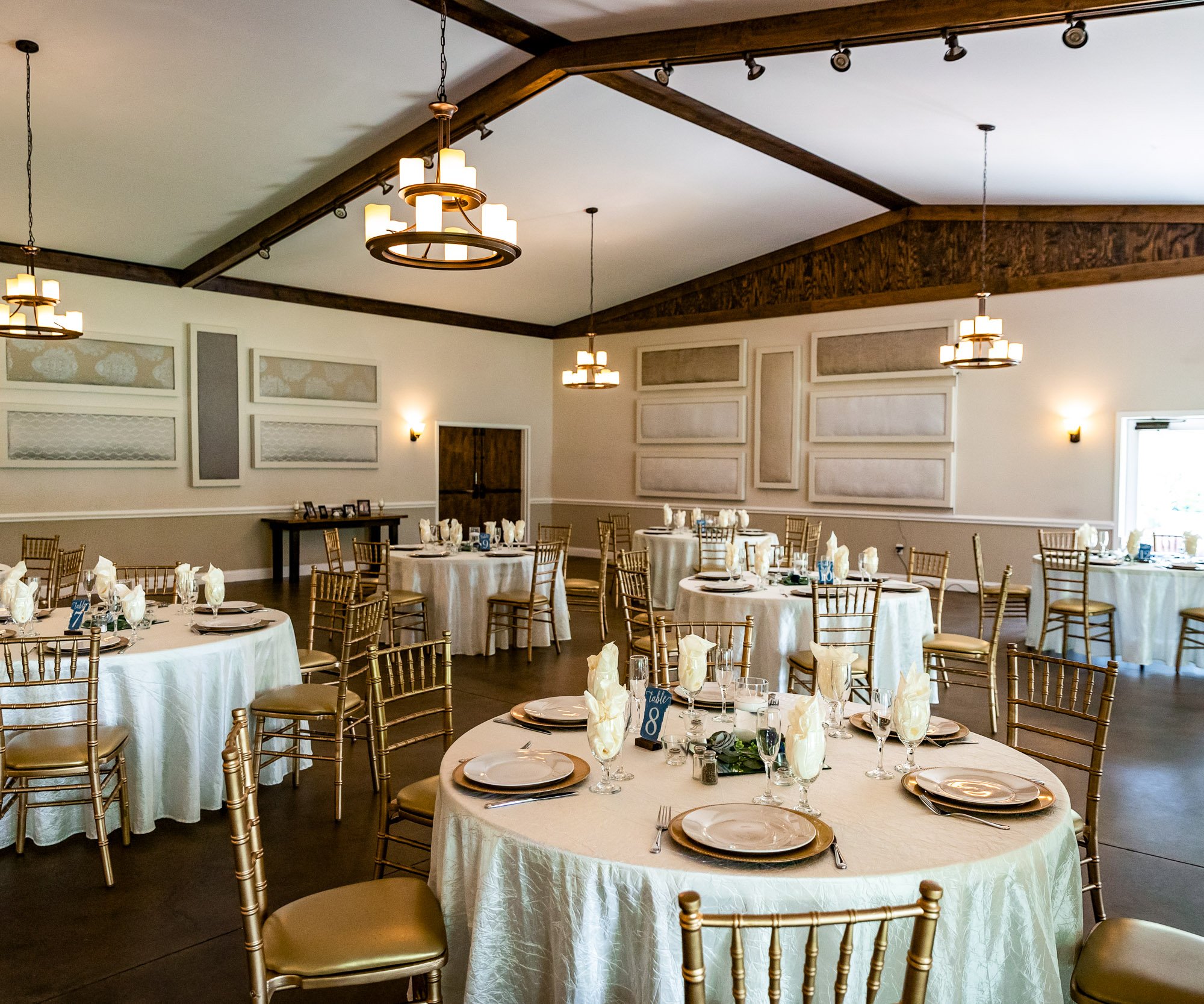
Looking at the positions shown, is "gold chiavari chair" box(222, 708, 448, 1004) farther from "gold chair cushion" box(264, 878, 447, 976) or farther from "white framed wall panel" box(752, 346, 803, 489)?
"white framed wall panel" box(752, 346, 803, 489)

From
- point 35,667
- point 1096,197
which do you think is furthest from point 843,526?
point 35,667

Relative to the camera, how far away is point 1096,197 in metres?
9.10

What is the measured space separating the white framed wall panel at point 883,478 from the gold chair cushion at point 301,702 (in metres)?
8.44

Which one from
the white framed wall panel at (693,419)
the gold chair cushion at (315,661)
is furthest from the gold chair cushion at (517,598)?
the white framed wall panel at (693,419)

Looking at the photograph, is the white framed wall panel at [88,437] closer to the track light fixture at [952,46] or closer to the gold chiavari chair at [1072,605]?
the track light fixture at [952,46]

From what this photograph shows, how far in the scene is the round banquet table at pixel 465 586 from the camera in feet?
23.7

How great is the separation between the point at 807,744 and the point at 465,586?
548cm

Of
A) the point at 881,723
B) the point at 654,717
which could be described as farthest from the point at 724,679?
the point at 881,723

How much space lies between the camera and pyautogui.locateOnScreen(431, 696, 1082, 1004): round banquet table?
1813 mm

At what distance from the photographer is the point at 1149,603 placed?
6.89 meters

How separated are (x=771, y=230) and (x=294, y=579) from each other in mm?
7330

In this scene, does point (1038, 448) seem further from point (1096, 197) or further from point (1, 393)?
point (1, 393)

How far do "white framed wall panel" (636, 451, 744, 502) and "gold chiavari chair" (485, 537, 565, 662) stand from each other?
5.35 metres

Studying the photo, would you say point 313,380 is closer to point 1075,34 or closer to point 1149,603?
point 1075,34
